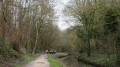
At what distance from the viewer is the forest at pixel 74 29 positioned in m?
23.9

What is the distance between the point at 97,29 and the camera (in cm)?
3581

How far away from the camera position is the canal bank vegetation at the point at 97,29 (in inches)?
1043

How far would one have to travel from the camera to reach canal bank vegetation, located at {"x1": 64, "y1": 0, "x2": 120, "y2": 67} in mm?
26484

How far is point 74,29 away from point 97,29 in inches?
578

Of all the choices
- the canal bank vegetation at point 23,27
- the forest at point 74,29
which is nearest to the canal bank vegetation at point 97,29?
the forest at point 74,29

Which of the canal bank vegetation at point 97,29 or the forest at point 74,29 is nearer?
the forest at point 74,29

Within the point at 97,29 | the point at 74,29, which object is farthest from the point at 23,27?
the point at 74,29

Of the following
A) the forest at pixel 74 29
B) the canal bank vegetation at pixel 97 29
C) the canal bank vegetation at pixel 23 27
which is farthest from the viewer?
the canal bank vegetation at pixel 97 29

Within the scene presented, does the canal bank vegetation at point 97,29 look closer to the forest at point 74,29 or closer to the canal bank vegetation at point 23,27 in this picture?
the forest at point 74,29

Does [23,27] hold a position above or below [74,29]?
above

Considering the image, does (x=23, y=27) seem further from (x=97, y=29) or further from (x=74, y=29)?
(x=74, y=29)

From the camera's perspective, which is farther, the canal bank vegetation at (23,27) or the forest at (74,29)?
the forest at (74,29)

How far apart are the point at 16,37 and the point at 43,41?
45.8 meters

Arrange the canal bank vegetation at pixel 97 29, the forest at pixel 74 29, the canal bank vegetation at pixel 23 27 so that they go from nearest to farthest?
the canal bank vegetation at pixel 23 27
the forest at pixel 74 29
the canal bank vegetation at pixel 97 29
